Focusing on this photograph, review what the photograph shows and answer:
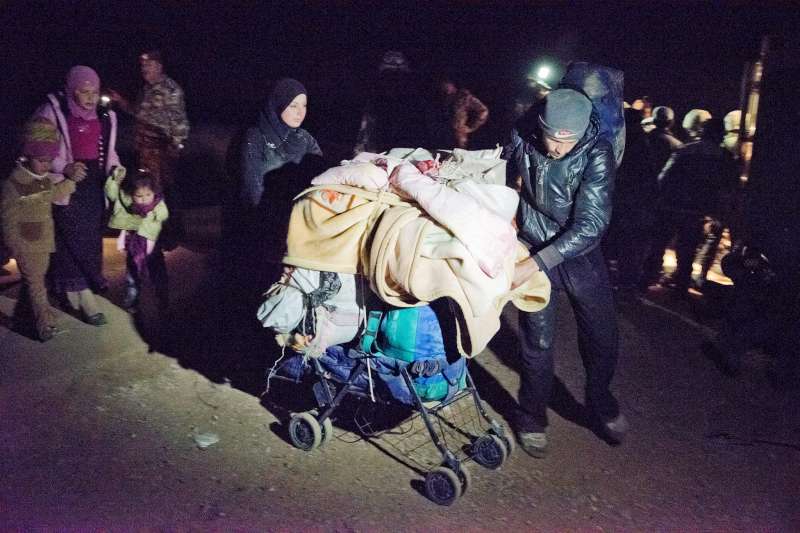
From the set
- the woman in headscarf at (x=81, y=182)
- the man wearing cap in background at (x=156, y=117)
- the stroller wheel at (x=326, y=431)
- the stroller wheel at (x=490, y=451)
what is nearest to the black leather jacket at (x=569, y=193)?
the stroller wheel at (x=490, y=451)

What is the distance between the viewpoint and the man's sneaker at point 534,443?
4059mm

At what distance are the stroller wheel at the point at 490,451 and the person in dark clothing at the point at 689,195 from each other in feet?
14.2

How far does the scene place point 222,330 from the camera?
580cm

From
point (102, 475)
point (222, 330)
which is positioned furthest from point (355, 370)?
point (222, 330)

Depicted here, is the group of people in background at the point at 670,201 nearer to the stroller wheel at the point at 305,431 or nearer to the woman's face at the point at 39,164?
the stroller wheel at the point at 305,431

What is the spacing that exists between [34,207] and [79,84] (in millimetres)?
1157

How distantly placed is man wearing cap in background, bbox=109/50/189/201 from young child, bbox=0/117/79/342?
156cm

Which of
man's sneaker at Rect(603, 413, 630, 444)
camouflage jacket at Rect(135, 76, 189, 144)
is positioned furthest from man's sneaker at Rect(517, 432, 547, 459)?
camouflage jacket at Rect(135, 76, 189, 144)

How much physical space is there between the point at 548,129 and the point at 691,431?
2.39 meters

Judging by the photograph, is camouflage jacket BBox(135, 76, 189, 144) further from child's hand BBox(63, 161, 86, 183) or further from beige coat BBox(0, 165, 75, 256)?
beige coat BBox(0, 165, 75, 256)

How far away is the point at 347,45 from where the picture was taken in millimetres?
14109

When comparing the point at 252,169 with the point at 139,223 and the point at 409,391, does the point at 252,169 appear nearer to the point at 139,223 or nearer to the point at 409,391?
the point at 139,223

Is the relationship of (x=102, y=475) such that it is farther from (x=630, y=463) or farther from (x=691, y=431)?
(x=691, y=431)

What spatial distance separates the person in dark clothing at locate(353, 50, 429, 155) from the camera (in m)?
7.36
